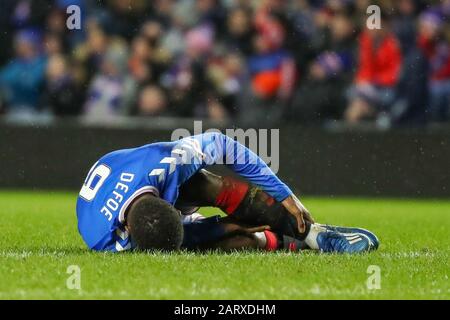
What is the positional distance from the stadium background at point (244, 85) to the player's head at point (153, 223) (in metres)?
8.22

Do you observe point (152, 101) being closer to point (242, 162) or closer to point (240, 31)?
point (240, 31)

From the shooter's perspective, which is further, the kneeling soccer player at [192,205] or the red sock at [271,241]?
the red sock at [271,241]

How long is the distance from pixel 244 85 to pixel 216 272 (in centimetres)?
911

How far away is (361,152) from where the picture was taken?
15.9 metres

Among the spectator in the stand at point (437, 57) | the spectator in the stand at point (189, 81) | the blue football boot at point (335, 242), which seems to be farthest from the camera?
the spectator in the stand at point (189, 81)

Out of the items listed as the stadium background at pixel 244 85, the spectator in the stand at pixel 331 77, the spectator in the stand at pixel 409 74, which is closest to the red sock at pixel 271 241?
the stadium background at pixel 244 85

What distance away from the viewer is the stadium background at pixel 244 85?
15820mm

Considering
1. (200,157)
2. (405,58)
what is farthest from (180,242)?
(405,58)

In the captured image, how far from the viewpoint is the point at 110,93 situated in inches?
661

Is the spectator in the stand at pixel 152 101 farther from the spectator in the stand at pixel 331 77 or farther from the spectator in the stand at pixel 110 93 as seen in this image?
the spectator in the stand at pixel 331 77

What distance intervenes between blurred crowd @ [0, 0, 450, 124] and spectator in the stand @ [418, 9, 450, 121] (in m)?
0.01

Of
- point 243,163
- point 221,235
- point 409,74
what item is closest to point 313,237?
point 221,235

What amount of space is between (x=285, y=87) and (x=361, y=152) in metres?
1.41
